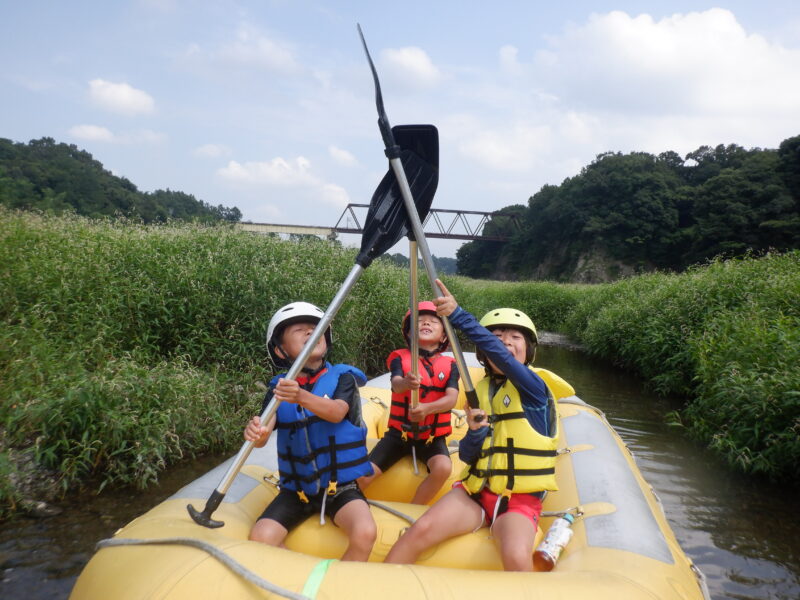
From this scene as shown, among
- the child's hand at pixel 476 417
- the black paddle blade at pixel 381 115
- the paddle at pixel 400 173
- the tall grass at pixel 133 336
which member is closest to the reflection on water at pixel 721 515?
the child's hand at pixel 476 417

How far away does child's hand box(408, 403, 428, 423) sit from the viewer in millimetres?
2518

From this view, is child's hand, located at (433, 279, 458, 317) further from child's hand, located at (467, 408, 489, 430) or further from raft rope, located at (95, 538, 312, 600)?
raft rope, located at (95, 538, 312, 600)

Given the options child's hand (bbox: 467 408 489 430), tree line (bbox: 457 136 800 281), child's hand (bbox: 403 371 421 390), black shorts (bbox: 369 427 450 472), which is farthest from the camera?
tree line (bbox: 457 136 800 281)

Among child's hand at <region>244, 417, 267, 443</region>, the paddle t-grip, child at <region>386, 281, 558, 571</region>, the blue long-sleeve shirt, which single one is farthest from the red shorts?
the paddle t-grip

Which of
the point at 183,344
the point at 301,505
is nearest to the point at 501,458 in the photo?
the point at 301,505

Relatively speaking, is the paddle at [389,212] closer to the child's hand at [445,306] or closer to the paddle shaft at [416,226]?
the paddle shaft at [416,226]

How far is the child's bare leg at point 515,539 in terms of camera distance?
1.75 m

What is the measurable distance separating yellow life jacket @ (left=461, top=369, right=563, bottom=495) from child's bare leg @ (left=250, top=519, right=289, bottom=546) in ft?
2.51

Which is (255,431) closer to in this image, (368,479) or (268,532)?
(268,532)

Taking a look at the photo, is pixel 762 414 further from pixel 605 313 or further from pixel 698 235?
pixel 698 235

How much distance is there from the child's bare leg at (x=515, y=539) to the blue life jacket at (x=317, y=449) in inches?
23.4

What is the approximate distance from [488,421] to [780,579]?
2.10 m

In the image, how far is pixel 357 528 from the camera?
6.21 feet

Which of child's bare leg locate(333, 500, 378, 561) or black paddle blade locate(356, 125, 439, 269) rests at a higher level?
black paddle blade locate(356, 125, 439, 269)
